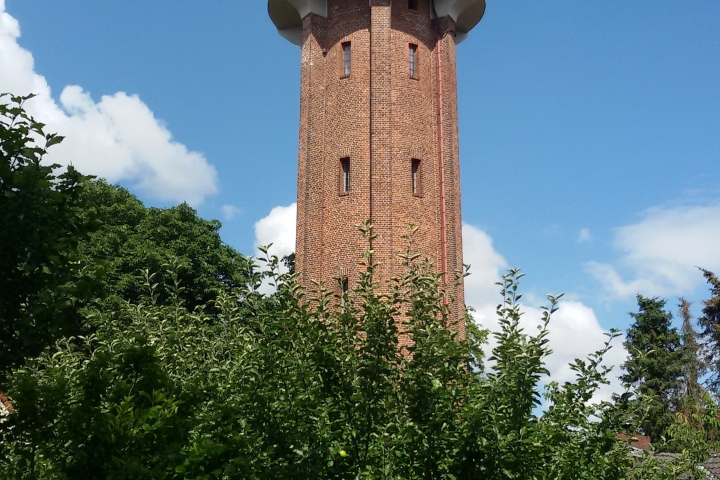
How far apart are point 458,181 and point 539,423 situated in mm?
14154

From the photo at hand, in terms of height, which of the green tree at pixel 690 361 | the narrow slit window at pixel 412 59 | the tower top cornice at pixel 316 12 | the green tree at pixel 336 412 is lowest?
the green tree at pixel 336 412

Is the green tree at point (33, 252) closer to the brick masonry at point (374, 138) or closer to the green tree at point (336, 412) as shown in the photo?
the green tree at point (336, 412)

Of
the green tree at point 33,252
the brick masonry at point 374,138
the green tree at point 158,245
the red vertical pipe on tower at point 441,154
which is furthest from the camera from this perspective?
the green tree at point 158,245

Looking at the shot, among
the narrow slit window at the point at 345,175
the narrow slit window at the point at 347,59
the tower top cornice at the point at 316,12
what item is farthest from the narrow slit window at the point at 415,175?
the tower top cornice at the point at 316,12

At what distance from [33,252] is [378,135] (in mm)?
14050

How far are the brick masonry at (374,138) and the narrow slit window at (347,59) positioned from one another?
0.12 meters

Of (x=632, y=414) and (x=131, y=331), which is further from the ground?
(x=131, y=331)

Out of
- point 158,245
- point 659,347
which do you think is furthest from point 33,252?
point 659,347

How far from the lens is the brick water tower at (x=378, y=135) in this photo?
797 inches

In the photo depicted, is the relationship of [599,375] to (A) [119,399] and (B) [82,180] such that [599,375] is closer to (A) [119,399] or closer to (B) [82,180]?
(A) [119,399]

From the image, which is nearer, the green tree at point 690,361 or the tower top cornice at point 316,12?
the tower top cornice at point 316,12

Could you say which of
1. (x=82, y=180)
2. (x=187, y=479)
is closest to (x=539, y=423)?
(x=187, y=479)

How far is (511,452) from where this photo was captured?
23.8 feet

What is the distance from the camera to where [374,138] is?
2045 cm
